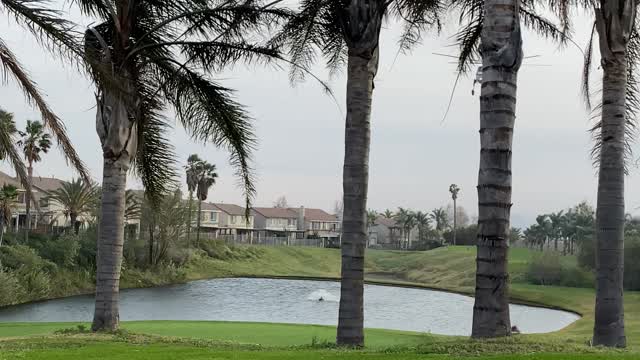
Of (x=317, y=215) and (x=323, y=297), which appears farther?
(x=317, y=215)

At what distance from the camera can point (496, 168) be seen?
815 cm

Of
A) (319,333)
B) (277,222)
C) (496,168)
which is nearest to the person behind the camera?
(496,168)

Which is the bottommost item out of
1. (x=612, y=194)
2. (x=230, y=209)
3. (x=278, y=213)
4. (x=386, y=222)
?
(x=612, y=194)

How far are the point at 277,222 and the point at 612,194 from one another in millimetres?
108398

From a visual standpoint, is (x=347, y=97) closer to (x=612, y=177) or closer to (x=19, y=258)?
(x=612, y=177)

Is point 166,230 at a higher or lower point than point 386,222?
lower

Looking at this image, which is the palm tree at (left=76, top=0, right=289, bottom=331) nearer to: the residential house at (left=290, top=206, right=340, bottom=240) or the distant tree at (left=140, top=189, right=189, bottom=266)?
the distant tree at (left=140, top=189, right=189, bottom=266)

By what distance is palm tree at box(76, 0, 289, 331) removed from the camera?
1352cm

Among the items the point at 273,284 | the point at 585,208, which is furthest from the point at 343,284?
the point at 585,208

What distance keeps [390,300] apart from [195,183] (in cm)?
3402

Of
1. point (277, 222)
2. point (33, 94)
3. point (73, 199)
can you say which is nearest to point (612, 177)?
point (33, 94)

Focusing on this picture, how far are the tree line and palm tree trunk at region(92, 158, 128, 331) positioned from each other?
0.9 inches

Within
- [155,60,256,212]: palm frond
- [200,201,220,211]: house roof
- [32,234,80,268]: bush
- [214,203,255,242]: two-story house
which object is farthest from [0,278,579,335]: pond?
[214,203,255,242]: two-story house

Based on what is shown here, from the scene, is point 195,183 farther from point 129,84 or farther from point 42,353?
point 42,353
